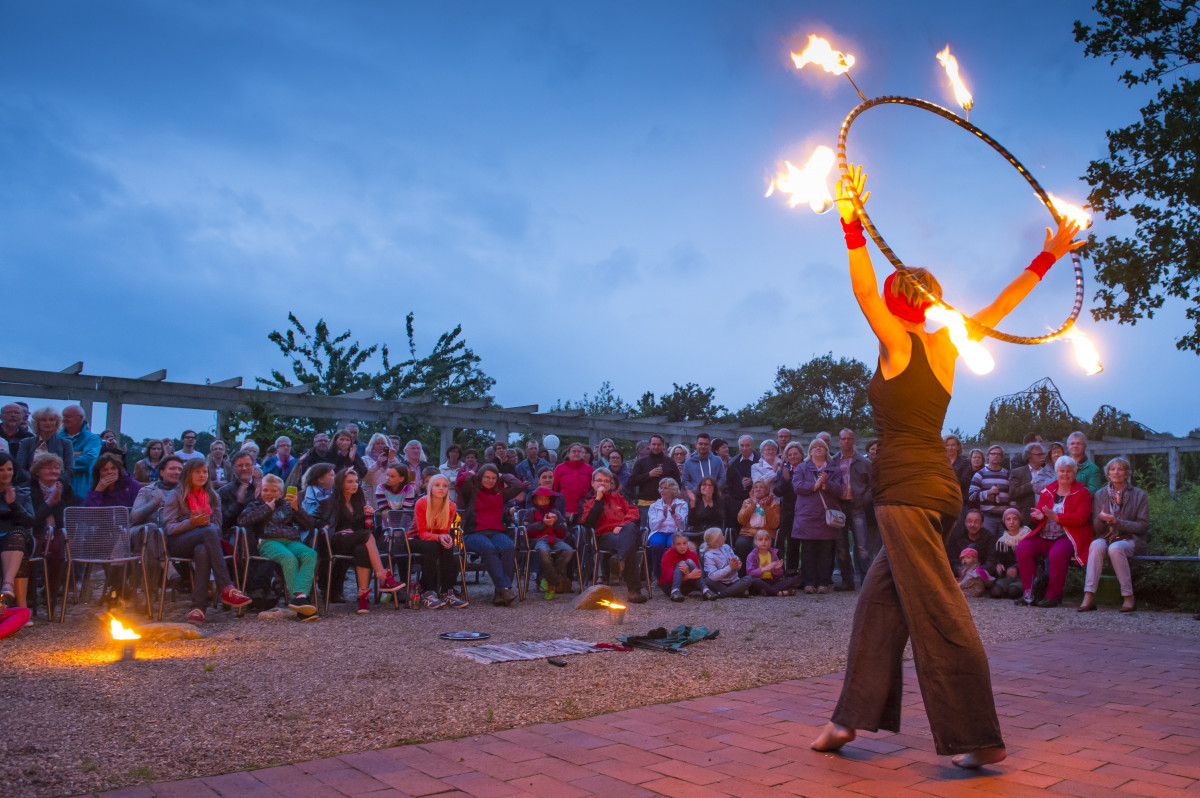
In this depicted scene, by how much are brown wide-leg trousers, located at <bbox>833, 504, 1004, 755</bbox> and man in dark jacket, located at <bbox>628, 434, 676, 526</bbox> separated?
7.84 metres

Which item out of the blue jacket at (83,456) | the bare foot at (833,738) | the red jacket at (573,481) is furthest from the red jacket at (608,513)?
the bare foot at (833,738)

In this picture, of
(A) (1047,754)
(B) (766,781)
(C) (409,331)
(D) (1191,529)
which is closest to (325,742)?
(B) (766,781)

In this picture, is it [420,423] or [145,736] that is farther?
[420,423]

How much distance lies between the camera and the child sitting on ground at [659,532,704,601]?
962 cm

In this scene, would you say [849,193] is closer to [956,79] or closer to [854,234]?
[854,234]

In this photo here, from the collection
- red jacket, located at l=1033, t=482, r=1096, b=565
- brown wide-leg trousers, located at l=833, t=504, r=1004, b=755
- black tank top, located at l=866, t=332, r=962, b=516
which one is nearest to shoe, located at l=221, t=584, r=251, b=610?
brown wide-leg trousers, located at l=833, t=504, r=1004, b=755

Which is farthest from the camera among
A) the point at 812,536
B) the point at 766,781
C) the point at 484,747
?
the point at 812,536

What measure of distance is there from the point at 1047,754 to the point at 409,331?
1697cm

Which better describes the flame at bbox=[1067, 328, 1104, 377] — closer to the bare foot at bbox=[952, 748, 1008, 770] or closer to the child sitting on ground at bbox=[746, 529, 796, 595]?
the bare foot at bbox=[952, 748, 1008, 770]

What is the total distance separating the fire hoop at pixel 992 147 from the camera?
349 cm

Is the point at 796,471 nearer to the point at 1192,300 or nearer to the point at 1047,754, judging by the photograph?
the point at 1192,300

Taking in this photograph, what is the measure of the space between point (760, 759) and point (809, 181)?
2.36 metres

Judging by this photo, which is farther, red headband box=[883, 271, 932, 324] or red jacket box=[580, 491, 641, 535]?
red jacket box=[580, 491, 641, 535]

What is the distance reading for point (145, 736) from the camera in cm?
350
